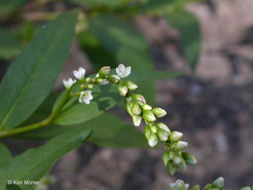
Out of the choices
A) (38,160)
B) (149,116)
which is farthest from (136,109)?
(38,160)

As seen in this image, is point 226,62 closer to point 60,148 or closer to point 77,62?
point 77,62

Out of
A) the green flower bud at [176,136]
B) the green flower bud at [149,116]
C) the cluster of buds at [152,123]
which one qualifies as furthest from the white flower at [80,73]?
the green flower bud at [176,136]

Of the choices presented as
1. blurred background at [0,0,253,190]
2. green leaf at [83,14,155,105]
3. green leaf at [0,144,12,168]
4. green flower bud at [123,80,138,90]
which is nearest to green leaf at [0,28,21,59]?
blurred background at [0,0,253,190]

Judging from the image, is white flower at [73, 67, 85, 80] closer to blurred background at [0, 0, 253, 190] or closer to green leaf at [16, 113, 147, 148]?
green leaf at [16, 113, 147, 148]

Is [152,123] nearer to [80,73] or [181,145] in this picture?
[181,145]

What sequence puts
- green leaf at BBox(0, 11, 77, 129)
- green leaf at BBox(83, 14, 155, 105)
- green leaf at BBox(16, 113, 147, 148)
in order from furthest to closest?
green leaf at BBox(83, 14, 155, 105)
green leaf at BBox(16, 113, 147, 148)
green leaf at BBox(0, 11, 77, 129)
